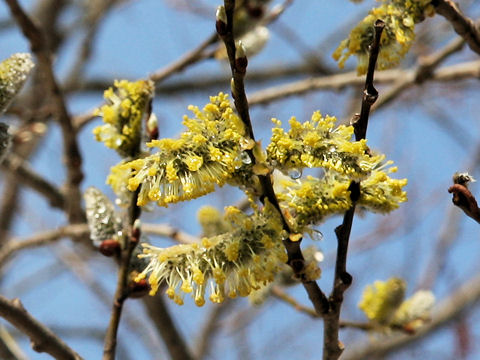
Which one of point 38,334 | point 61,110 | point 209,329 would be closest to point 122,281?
point 38,334

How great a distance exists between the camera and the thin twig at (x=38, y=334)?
1.28m

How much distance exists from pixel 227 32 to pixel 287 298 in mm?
991

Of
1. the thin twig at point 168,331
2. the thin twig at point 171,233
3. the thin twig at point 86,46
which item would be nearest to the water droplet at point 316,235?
the thin twig at point 171,233

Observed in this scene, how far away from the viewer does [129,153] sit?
1363 millimetres

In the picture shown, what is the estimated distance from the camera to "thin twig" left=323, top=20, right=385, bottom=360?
3.59 ft

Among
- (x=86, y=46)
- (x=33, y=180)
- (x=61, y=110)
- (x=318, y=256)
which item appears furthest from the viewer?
(x=86, y=46)

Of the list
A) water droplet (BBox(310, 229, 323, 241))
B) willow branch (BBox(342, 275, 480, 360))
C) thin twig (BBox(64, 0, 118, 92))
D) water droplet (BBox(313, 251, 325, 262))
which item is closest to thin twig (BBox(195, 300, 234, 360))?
willow branch (BBox(342, 275, 480, 360))

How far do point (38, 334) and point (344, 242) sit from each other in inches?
25.4

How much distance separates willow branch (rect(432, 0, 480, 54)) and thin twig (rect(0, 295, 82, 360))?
105 centimetres

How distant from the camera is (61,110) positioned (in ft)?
7.29

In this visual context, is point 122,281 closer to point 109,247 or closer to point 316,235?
point 109,247

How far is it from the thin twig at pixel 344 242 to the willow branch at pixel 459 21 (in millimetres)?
349

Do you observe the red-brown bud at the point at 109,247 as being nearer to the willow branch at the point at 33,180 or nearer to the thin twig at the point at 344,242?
the thin twig at the point at 344,242

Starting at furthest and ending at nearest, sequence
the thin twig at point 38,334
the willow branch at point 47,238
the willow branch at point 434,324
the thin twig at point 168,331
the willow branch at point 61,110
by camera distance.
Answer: the willow branch at point 434,324, the thin twig at point 168,331, the willow branch at point 47,238, the willow branch at point 61,110, the thin twig at point 38,334
